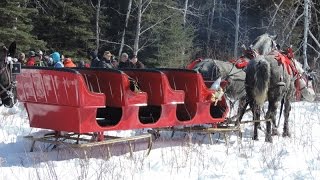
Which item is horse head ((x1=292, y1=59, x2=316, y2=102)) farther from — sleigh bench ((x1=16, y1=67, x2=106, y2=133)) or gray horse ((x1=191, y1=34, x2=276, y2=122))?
sleigh bench ((x1=16, y1=67, x2=106, y2=133))

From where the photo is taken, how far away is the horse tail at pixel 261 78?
9023mm

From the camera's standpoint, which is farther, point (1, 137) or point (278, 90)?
point (278, 90)

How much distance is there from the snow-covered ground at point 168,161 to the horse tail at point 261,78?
877mm

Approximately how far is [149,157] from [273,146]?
82.9 inches

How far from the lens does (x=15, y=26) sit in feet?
75.8

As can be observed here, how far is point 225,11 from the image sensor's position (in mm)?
45031

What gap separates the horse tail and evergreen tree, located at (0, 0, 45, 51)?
15012 millimetres

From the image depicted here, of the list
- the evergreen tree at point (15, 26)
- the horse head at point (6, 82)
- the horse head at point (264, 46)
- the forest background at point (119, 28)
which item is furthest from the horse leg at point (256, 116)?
the evergreen tree at point (15, 26)

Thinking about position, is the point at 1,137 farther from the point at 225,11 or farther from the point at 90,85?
the point at 225,11

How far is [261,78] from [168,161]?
3013mm

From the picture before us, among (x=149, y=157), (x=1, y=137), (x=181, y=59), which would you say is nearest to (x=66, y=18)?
(x=181, y=59)

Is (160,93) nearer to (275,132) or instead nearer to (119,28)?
(275,132)

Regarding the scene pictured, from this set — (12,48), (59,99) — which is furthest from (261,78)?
(12,48)

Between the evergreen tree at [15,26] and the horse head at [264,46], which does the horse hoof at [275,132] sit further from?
the evergreen tree at [15,26]
